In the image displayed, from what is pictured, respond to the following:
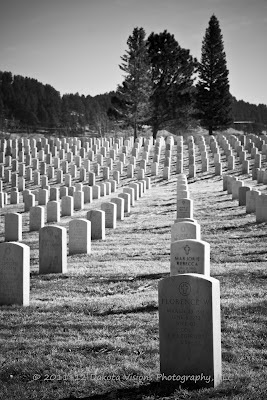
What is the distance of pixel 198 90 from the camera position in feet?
210

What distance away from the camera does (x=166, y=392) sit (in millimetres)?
5832

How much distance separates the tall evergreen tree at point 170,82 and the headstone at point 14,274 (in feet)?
178

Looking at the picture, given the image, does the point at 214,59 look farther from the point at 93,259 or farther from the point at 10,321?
the point at 10,321

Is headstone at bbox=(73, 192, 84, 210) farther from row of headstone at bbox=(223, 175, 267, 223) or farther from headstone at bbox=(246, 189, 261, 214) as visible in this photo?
headstone at bbox=(246, 189, 261, 214)

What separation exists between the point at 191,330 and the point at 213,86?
60201 mm

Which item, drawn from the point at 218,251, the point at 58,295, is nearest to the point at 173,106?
the point at 218,251

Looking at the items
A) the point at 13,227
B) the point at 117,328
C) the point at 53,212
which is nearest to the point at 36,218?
the point at 53,212

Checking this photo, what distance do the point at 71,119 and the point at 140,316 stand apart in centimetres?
10643

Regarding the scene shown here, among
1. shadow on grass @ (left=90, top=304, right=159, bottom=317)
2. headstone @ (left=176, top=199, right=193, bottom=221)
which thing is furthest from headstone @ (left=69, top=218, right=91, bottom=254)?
shadow on grass @ (left=90, top=304, right=159, bottom=317)

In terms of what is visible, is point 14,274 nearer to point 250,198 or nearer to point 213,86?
point 250,198

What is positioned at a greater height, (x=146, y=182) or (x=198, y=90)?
(x=198, y=90)

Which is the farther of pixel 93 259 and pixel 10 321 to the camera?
pixel 93 259

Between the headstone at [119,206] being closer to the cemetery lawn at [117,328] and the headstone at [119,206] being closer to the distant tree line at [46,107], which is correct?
the cemetery lawn at [117,328]

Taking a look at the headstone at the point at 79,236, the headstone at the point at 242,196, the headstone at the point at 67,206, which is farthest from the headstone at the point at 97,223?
the headstone at the point at 242,196
